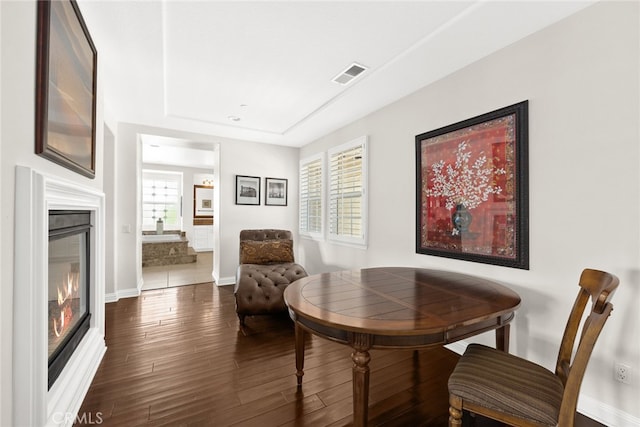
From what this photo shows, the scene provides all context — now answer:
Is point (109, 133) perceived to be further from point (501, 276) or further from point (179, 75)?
point (501, 276)

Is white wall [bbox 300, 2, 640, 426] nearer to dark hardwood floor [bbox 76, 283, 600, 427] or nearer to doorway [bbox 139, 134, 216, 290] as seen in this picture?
dark hardwood floor [bbox 76, 283, 600, 427]

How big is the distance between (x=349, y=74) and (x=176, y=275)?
4.76m

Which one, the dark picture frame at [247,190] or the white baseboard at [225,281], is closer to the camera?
the white baseboard at [225,281]

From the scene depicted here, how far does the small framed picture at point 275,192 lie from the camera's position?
4918 mm

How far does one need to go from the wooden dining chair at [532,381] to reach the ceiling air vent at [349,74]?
85.1 inches

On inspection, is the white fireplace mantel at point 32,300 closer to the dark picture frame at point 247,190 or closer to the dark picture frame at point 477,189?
the dark picture frame at point 477,189

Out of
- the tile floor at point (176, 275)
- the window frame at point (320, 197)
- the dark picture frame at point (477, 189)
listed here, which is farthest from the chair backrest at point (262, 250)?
the dark picture frame at point (477, 189)

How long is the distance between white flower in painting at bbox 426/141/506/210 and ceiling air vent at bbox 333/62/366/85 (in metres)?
1.11

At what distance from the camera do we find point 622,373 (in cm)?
150

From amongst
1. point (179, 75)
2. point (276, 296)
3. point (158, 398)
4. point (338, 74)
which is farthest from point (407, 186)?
point (158, 398)

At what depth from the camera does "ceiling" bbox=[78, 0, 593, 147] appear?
173cm

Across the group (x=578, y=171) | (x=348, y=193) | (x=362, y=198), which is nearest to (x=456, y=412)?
(x=578, y=171)

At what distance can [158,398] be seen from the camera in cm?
177

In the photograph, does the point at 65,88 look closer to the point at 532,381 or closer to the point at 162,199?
the point at 532,381
